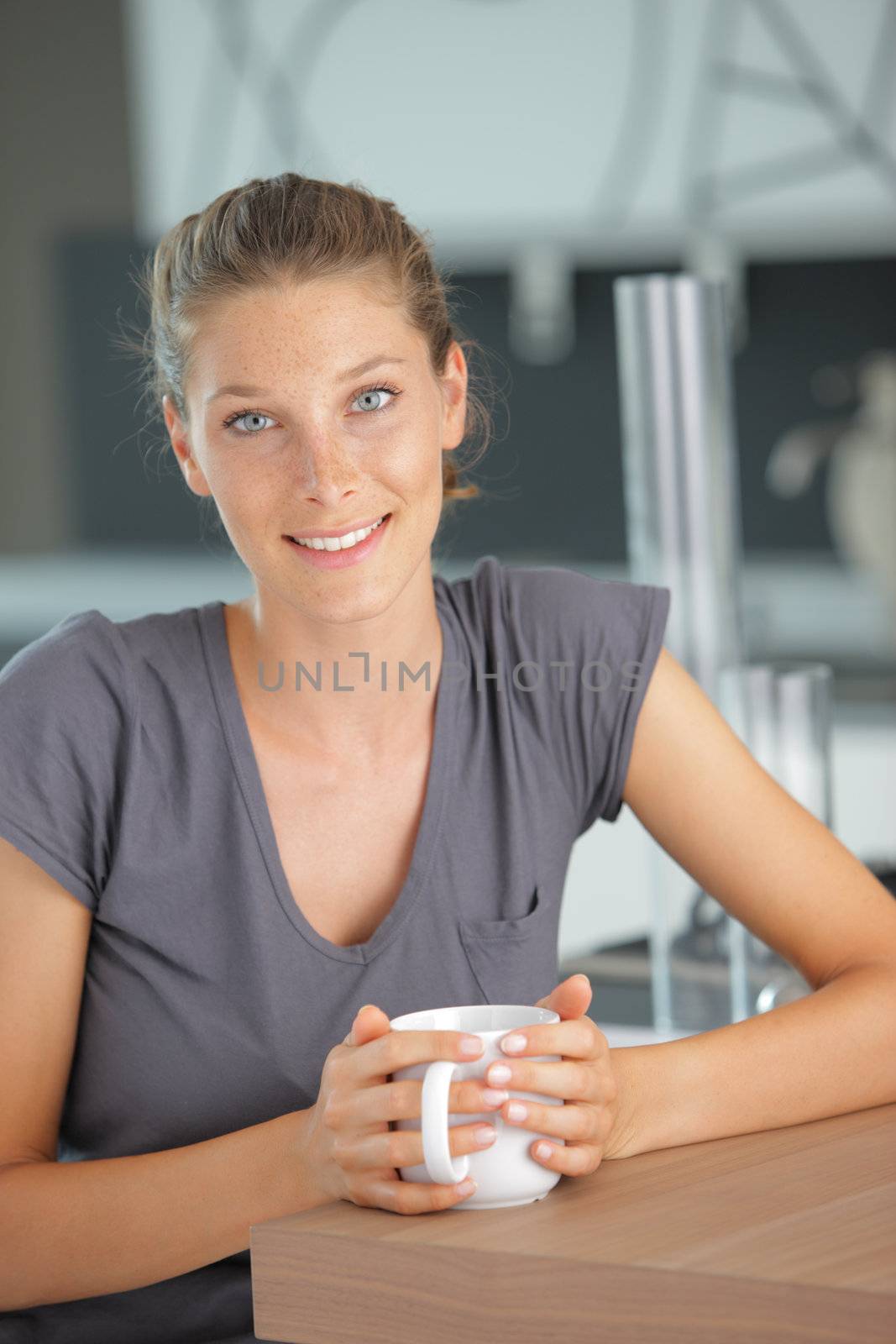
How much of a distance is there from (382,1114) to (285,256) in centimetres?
63

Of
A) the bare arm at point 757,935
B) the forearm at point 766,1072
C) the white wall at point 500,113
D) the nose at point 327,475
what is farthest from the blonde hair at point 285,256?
the white wall at point 500,113

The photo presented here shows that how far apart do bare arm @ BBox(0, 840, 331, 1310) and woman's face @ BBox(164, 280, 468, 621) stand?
28 centimetres

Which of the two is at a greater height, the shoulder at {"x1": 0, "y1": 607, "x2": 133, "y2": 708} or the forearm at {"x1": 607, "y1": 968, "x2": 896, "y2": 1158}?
the shoulder at {"x1": 0, "y1": 607, "x2": 133, "y2": 708}

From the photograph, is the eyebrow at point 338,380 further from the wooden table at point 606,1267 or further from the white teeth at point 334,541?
the wooden table at point 606,1267

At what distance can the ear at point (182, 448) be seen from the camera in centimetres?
131

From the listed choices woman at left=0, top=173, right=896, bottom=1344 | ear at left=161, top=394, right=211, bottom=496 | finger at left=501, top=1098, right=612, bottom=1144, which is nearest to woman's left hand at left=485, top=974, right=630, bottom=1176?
finger at left=501, top=1098, right=612, bottom=1144

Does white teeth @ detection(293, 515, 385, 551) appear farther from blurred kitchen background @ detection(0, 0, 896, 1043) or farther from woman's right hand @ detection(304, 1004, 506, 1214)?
blurred kitchen background @ detection(0, 0, 896, 1043)

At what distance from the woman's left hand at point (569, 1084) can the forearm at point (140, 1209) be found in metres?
0.14

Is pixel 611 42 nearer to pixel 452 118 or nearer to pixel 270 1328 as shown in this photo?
pixel 452 118

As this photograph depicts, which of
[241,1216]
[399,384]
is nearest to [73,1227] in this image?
[241,1216]

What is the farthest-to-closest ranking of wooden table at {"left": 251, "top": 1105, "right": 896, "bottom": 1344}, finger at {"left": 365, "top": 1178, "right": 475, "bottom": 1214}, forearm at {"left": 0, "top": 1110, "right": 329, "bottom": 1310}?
forearm at {"left": 0, "top": 1110, "right": 329, "bottom": 1310} → finger at {"left": 365, "top": 1178, "right": 475, "bottom": 1214} → wooden table at {"left": 251, "top": 1105, "right": 896, "bottom": 1344}

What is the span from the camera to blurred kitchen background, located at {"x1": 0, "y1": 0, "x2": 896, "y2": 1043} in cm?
351

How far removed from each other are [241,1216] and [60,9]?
435 cm

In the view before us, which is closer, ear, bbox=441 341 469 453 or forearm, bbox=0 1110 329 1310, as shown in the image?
forearm, bbox=0 1110 329 1310
